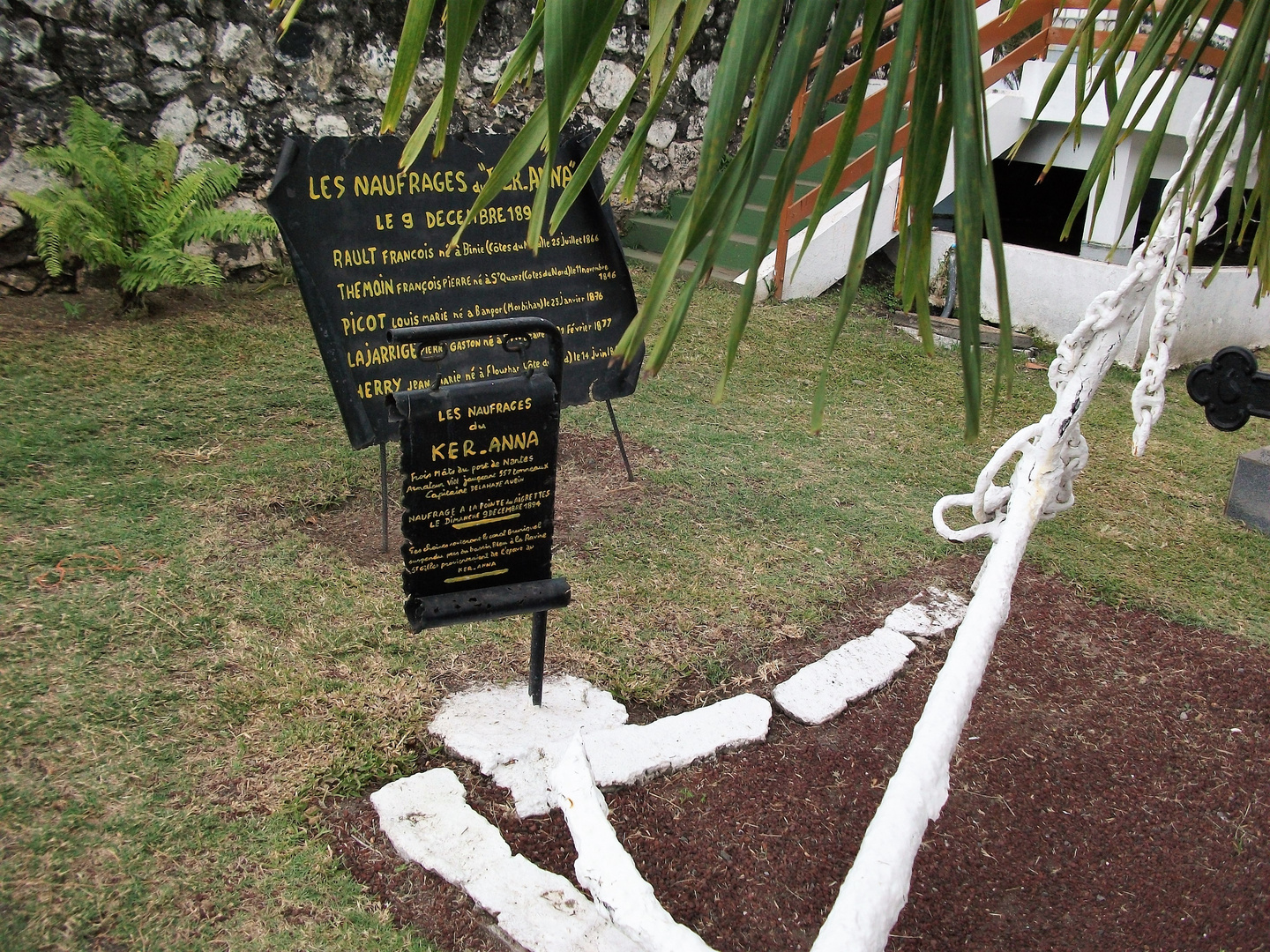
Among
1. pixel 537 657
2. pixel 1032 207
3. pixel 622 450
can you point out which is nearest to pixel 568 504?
pixel 622 450

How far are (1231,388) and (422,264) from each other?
2.70m

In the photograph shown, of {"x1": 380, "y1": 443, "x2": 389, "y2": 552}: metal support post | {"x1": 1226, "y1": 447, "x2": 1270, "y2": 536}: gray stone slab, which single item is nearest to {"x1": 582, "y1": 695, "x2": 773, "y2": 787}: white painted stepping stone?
{"x1": 380, "y1": 443, "x2": 389, "y2": 552}: metal support post

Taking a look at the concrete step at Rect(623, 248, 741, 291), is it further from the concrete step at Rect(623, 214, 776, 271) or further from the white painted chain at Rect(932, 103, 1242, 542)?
the white painted chain at Rect(932, 103, 1242, 542)

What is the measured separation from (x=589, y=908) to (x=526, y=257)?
7.45ft

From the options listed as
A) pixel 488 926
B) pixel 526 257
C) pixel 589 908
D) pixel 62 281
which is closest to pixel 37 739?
pixel 488 926

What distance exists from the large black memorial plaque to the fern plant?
209 cm

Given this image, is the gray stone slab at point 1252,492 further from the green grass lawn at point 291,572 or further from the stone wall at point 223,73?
the stone wall at point 223,73

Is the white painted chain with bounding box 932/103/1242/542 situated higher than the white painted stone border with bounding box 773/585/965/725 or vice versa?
the white painted chain with bounding box 932/103/1242/542

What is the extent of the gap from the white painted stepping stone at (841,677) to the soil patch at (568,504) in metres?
1.06

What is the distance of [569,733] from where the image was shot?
258cm

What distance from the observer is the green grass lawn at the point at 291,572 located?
2100 mm

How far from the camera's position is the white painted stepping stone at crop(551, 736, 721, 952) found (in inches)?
53.2

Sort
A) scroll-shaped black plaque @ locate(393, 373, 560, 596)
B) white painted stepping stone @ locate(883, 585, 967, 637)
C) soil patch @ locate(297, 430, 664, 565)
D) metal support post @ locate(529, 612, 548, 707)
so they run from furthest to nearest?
soil patch @ locate(297, 430, 664, 565) → white painted stepping stone @ locate(883, 585, 967, 637) → metal support post @ locate(529, 612, 548, 707) → scroll-shaped black plaque @ locate(393, 373, 560, 596)

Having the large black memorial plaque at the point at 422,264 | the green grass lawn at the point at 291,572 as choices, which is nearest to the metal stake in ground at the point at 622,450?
the green grass lawn at the point at 291,572
